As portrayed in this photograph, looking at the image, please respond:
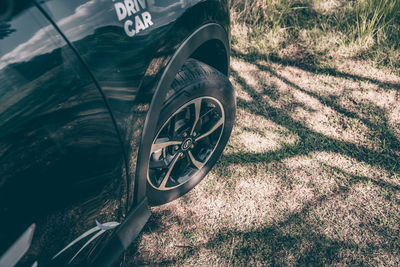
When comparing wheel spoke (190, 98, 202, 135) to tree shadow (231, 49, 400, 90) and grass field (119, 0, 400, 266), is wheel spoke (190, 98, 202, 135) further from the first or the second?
tree shadow (231, 49, 400, 90)

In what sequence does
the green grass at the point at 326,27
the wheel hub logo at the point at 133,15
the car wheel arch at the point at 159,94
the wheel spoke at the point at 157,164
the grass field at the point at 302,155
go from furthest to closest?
the green grass at the point at 326,27
the grass field at the point at 302,155
the wheel spoke at the point at 157,164
the car wheel arch at the point at 159,94
the wheel hub logo at the point at 133,15

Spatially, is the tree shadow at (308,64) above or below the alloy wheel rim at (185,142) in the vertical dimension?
below

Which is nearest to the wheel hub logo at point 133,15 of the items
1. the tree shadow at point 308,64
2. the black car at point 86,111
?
the black car at point 86,111

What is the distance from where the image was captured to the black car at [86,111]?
82 cm

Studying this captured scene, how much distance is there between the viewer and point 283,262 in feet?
5.57

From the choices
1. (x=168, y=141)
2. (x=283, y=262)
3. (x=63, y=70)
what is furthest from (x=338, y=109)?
(x=63, y=70)

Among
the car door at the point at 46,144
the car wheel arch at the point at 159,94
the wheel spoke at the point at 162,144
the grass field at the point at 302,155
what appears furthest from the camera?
the grass field at the point at 302,155

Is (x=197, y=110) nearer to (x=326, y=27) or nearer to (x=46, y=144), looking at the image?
(x=46, y=144)

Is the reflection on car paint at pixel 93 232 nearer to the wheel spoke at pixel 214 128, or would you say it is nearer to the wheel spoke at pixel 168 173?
the wheel spoke at pixel 168 173

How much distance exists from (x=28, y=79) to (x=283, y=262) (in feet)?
5.79

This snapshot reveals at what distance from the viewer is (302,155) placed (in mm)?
2330

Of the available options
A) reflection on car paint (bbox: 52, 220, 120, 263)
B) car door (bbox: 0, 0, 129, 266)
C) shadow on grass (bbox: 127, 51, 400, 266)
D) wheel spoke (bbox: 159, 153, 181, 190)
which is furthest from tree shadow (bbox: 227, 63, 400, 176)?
car door (bbox: 0, 0, 129, 266)

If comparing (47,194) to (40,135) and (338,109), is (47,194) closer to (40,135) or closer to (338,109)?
(40,135)

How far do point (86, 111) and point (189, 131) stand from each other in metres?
0.86
